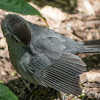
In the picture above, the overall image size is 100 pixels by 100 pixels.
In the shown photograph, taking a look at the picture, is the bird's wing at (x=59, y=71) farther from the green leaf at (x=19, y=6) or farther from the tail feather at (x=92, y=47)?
the green leaf at (x=19, y=6)

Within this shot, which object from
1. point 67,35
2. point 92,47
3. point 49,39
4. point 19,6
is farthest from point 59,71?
point 67,35

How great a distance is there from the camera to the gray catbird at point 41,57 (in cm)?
360

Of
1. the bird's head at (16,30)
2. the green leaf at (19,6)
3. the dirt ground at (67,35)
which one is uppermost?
the green leaf at (19,6)

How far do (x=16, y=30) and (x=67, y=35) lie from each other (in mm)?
2582

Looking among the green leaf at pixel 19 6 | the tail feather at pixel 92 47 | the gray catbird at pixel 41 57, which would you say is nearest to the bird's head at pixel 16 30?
the gray catbird at pixel 41 57

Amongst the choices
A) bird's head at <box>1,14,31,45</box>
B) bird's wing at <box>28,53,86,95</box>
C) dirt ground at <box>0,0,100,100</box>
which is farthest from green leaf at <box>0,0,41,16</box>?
dirt ground at <box>0,0,100,100</box>

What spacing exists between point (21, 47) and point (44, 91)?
4.11 ft

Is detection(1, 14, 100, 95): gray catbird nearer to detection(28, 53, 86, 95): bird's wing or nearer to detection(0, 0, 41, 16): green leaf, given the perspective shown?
detection(28, 53, 86, 95): bird's wing

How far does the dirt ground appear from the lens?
4.45m

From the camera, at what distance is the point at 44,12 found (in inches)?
247

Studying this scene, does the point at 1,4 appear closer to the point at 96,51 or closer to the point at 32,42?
the point at 32,42

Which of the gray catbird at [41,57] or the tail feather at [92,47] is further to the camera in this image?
the tail feather at [92,47]

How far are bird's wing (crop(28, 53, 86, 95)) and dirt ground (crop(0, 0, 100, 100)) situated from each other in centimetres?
72

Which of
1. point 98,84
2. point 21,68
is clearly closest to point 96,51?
point 98,84
